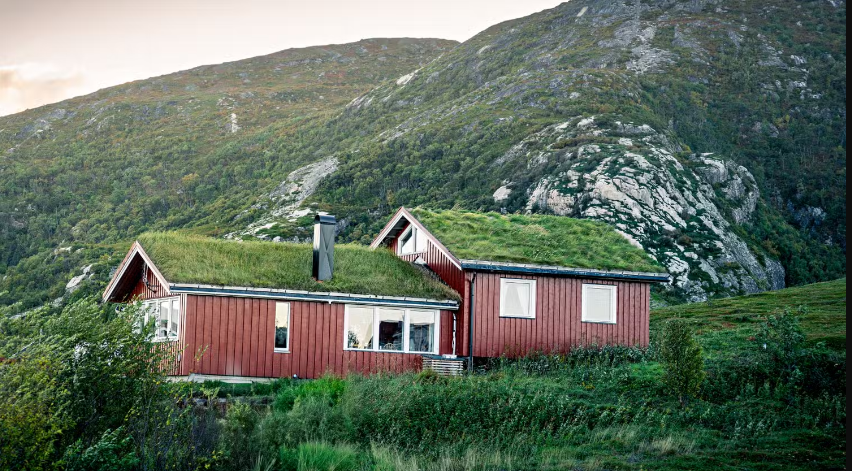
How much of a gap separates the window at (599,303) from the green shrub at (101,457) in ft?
68.4

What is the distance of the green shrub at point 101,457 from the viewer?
13695 millimetres

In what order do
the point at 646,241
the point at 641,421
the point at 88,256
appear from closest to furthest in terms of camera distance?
1. the point at 641,421
2. the point at 646,241
3. the point at 88,256

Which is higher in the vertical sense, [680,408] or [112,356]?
[112,356]

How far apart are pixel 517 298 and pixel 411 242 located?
625 centimetres

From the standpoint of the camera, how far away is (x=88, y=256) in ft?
327

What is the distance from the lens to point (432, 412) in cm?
2161

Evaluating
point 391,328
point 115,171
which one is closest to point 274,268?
point 391,328

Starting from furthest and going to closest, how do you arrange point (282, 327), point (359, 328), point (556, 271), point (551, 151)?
point (551, 151), point (556, 271), point (359, 328), point (282, 327)

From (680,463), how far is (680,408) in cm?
510

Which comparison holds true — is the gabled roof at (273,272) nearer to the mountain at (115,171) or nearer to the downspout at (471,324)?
the downspout at (471,324)

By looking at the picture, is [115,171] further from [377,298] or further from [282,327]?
[377,298]

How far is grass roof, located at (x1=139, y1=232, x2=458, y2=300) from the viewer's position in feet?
94.1

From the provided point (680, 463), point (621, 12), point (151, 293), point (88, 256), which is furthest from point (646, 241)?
point (621, 12)

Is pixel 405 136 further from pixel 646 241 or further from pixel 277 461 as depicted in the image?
pixel 277 461
